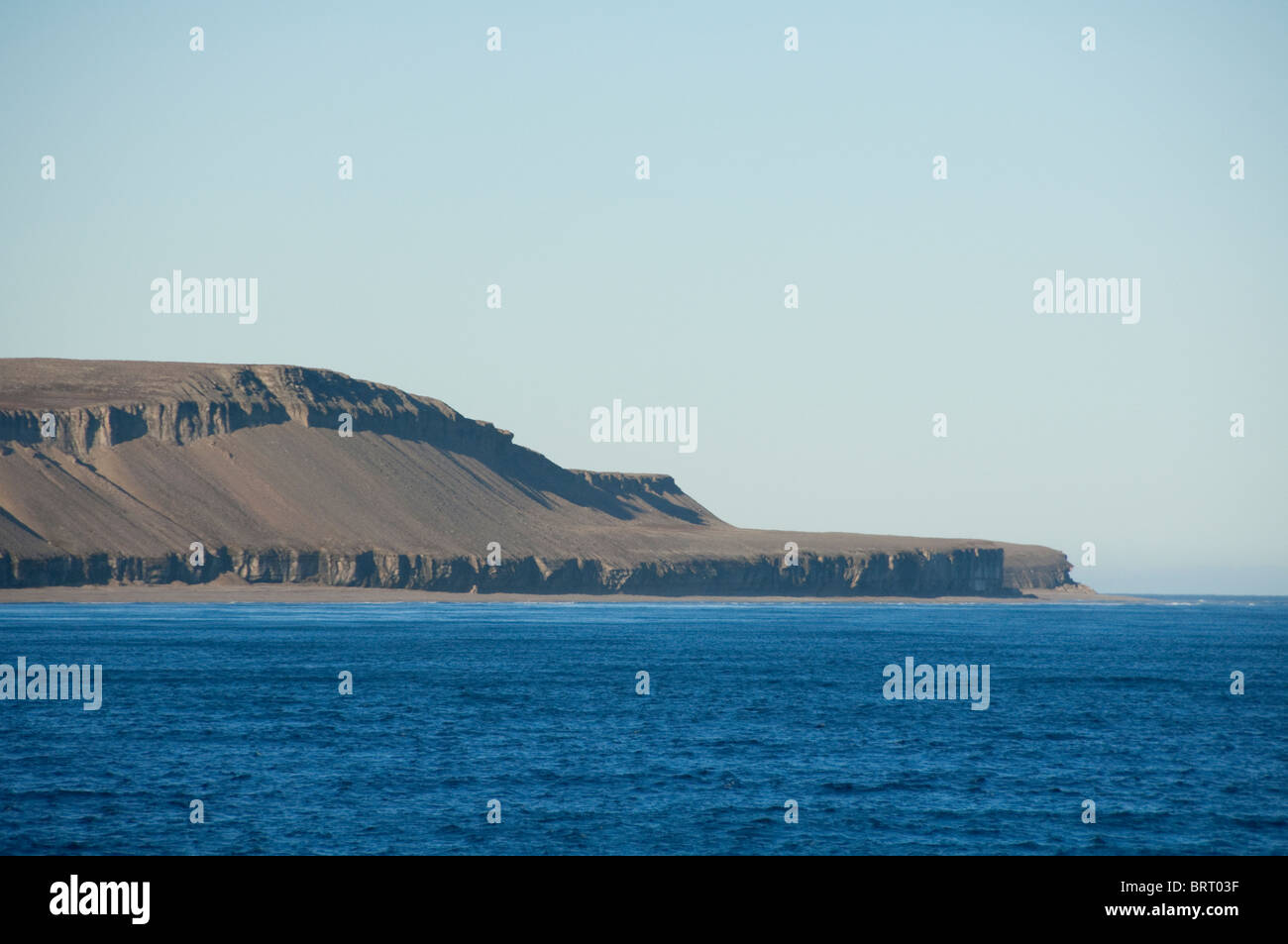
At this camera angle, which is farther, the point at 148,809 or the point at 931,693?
the point at 931,693

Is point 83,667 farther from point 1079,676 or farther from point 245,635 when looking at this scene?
point 1079,676
